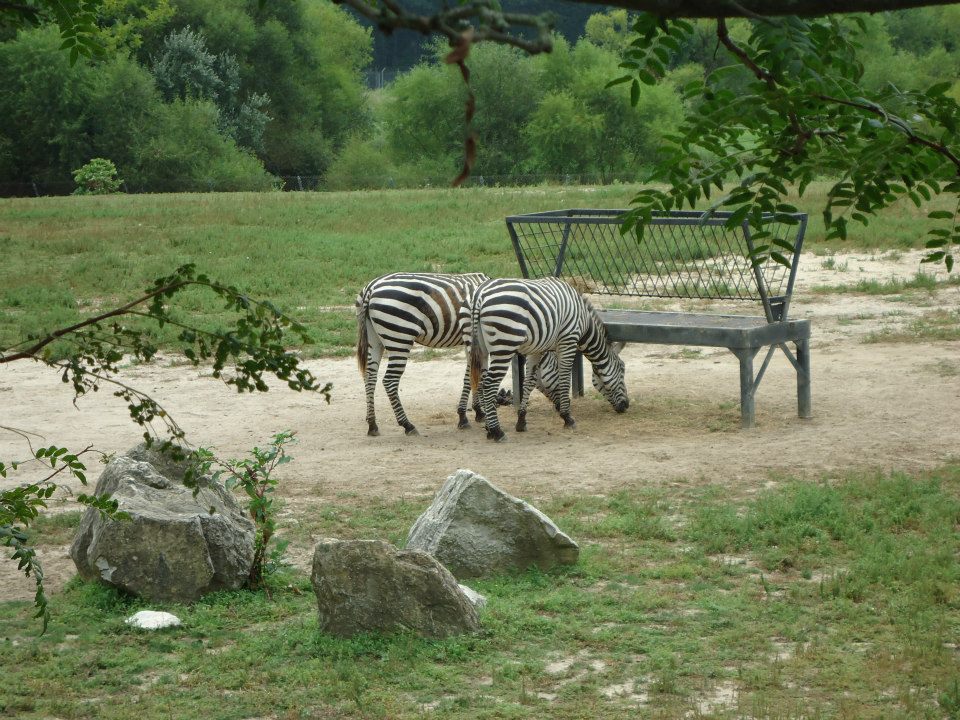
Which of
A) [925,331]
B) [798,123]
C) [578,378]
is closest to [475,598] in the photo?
[798,123]

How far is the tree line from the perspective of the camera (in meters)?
49.2

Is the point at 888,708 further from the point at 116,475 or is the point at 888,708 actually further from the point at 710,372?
the point at 710,372


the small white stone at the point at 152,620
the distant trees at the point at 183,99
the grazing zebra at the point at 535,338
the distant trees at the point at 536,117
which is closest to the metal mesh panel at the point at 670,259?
the grazing zebra at the point at 535,338

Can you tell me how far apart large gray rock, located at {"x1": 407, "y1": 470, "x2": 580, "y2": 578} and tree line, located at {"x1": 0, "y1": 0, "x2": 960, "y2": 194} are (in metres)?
40.9

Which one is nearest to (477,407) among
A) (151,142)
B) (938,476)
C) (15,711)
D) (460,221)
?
(938,476)

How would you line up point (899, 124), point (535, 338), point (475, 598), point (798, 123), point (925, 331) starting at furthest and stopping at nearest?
point (925, 331) → point (535, 338) → point (475, 598) → point (798, 123) → point (899, 124)

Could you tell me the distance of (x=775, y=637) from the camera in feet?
19.2

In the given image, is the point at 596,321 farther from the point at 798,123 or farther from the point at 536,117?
the point at 536,117

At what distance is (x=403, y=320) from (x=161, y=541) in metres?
4.80

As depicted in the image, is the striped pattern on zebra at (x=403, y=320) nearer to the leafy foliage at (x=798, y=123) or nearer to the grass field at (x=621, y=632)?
the grass field at (x=621, y=632)

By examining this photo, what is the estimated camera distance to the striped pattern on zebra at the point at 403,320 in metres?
11.0

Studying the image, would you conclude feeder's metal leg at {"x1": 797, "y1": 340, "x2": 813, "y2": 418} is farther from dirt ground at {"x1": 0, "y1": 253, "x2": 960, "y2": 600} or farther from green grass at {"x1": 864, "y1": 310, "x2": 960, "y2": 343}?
green grass at {"x1": 864, "y1": 310, "x2": 960, "y2": 343}

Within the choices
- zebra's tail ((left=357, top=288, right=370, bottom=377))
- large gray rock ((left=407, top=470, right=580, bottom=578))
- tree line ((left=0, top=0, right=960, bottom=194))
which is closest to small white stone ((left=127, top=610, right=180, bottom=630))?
large gray rock ((left=407, top=470, right=580, bottom=578))

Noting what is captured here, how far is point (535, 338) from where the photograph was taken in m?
10.7
